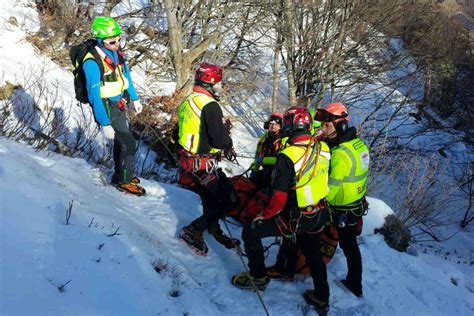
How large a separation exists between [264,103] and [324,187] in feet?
38.3

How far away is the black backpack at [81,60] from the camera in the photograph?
4535mm

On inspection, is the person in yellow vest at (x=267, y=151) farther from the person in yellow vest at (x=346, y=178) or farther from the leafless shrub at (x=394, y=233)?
the leafless shrub at (x=394, y=233)

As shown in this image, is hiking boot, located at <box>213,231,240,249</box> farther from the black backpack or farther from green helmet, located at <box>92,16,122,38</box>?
green helmet, located at <box>92,16,122,38</box>

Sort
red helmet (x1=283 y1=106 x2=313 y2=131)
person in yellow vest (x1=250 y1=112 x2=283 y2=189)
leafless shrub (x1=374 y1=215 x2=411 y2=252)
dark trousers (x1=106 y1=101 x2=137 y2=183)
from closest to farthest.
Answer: red helmet (x1=283 y1=106 x2=313 y2=131)
dark trousers (x1=106 y1=101 x2=137 y2=183)
person in yellow vest (x1=250 y1=112 x2=283 y2=189)
leafless shrub (x1=374 y1=215 x2=411 y2=252)

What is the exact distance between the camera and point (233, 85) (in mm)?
15039

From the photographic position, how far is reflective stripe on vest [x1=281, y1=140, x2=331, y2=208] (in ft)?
11.8

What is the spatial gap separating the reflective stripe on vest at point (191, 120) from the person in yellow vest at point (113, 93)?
0.99 meters

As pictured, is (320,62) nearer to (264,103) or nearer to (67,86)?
(264,103)

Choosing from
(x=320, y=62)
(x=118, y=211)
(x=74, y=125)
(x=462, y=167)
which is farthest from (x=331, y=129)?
(x=462, y=167)

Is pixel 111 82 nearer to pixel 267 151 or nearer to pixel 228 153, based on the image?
pixel 228 153

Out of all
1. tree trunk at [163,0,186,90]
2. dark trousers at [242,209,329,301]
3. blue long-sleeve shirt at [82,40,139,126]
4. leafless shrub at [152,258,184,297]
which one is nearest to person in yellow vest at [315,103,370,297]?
dark trousers at [242,209,329,301]

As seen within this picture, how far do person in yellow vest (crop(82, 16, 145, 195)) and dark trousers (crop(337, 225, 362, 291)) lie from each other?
2673 mm

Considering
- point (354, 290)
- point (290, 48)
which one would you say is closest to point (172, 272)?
point (354, 290)

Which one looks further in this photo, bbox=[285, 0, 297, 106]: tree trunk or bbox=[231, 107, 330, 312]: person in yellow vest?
bbox=[285, 0, 297, 106]: tree trunk
